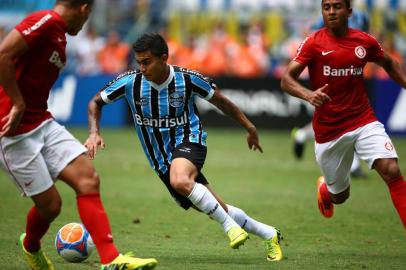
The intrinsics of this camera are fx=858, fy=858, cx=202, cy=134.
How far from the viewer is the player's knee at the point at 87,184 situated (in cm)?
643

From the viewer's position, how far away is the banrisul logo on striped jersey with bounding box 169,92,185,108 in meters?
8.04

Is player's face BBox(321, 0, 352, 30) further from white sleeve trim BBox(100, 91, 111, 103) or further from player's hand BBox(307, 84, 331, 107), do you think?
white sleeve trim BBox(100, 91, 111, 103)

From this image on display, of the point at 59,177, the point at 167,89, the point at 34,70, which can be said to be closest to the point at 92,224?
the point at 59,177

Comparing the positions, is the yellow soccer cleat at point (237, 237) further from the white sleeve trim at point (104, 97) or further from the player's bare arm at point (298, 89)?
the white sleeve trim at point (104, 97)

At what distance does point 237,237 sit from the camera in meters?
7.23

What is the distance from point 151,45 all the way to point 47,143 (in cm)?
170

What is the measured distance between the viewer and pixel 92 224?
6410 mm

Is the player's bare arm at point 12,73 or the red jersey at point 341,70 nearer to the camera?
the player's bare arm at point 12,73

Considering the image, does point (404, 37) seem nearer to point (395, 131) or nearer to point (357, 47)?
point (395, 131)

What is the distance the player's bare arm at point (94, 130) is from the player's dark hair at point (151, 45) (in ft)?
2.20

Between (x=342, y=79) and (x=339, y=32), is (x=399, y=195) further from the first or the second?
(x=339, y=32)

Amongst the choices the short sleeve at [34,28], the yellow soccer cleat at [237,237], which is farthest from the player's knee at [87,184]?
the yellow soccer cleat at [237,237]

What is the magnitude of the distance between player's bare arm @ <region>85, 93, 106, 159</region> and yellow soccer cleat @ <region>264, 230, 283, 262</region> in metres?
1.77

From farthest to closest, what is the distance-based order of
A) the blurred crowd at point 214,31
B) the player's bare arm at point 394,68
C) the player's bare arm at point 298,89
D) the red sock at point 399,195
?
the blurred crowd at point 214,31 < the player's bare arm at point 394,68 < the red sock at point 399,195 < the player's bare arm at point 298,89
